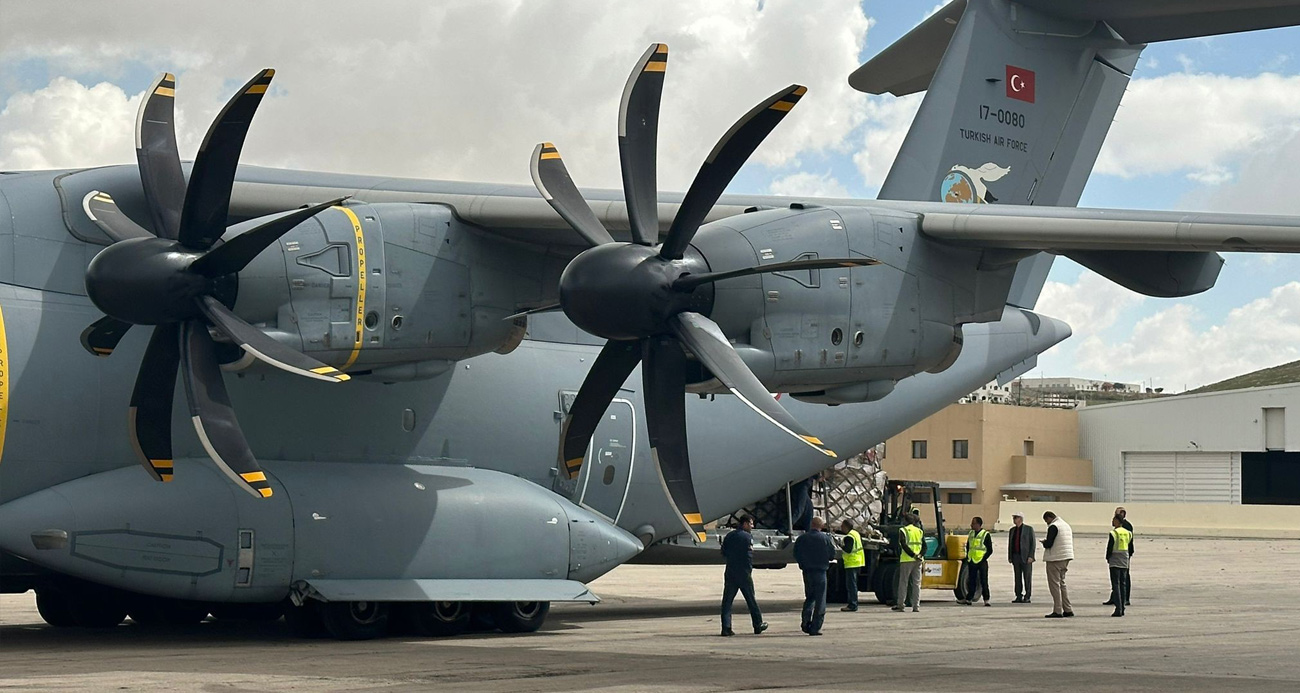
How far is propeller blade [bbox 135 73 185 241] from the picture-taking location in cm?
1067

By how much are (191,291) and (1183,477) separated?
167 feet

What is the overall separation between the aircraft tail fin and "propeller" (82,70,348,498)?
681 centimetres

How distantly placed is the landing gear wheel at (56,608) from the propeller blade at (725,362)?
6.59 m

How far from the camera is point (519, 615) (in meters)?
12.8

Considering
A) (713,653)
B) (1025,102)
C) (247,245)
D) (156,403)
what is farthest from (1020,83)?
(156,403)

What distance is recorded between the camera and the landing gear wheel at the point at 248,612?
44.0 ft

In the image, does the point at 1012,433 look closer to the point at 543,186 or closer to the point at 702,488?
the point at 702,488

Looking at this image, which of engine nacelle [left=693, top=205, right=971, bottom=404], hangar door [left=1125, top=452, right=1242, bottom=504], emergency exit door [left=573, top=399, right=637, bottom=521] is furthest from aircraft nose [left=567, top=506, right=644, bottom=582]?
hangar door [left=1125, top=452, right=1242, bottom=504]

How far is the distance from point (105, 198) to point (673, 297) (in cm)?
442

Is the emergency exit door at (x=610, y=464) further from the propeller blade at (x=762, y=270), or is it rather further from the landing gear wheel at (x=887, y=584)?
the landing gear wheel at (x=887, y=584)

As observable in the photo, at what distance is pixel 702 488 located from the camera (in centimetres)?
1452

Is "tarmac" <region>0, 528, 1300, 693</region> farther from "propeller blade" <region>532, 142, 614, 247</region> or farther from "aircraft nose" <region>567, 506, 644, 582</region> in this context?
"propeller blade" <region>532, 142, 614, 247</region>

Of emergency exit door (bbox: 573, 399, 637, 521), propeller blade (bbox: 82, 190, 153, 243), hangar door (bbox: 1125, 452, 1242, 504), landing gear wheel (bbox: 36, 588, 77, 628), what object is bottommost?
landing gear wheel (bbox: 36, 588, 77, 628)

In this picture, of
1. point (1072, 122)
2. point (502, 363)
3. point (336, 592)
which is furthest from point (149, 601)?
point (1072, 122)
